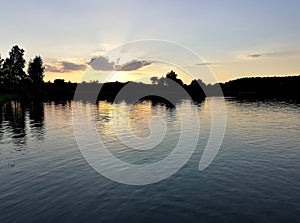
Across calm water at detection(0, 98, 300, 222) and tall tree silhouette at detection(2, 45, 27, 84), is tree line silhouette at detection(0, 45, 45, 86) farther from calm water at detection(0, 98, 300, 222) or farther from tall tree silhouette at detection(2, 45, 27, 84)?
calm water at detection(0, 98, 300, 222)

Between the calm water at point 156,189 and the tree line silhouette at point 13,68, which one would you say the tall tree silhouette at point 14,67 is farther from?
the calm water at point 156,189

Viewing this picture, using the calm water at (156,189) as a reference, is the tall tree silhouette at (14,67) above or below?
above

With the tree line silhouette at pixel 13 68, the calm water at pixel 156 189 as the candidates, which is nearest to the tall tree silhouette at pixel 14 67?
the tree line silhouette at pixel 13 68

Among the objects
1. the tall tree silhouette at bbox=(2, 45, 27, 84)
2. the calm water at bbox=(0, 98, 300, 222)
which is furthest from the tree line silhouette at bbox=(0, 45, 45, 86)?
the calm water at bbox=(0, 98, 300, 222)

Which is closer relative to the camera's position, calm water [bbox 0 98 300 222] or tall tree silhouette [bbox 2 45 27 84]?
calm water [bbox 0 98 300 222]

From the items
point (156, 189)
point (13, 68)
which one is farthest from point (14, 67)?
point (156, 189)

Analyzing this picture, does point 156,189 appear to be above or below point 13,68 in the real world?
below

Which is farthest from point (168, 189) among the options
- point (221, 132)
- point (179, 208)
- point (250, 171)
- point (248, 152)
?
point (221, 132)

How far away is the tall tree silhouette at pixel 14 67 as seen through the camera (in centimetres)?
19450

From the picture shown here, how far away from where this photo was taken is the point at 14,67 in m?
196

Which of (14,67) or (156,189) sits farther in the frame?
(14,67)

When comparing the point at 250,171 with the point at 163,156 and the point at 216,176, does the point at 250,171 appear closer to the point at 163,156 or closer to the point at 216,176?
the point at 216,176

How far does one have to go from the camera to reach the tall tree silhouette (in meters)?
194

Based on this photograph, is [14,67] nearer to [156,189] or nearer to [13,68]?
[13,68]
